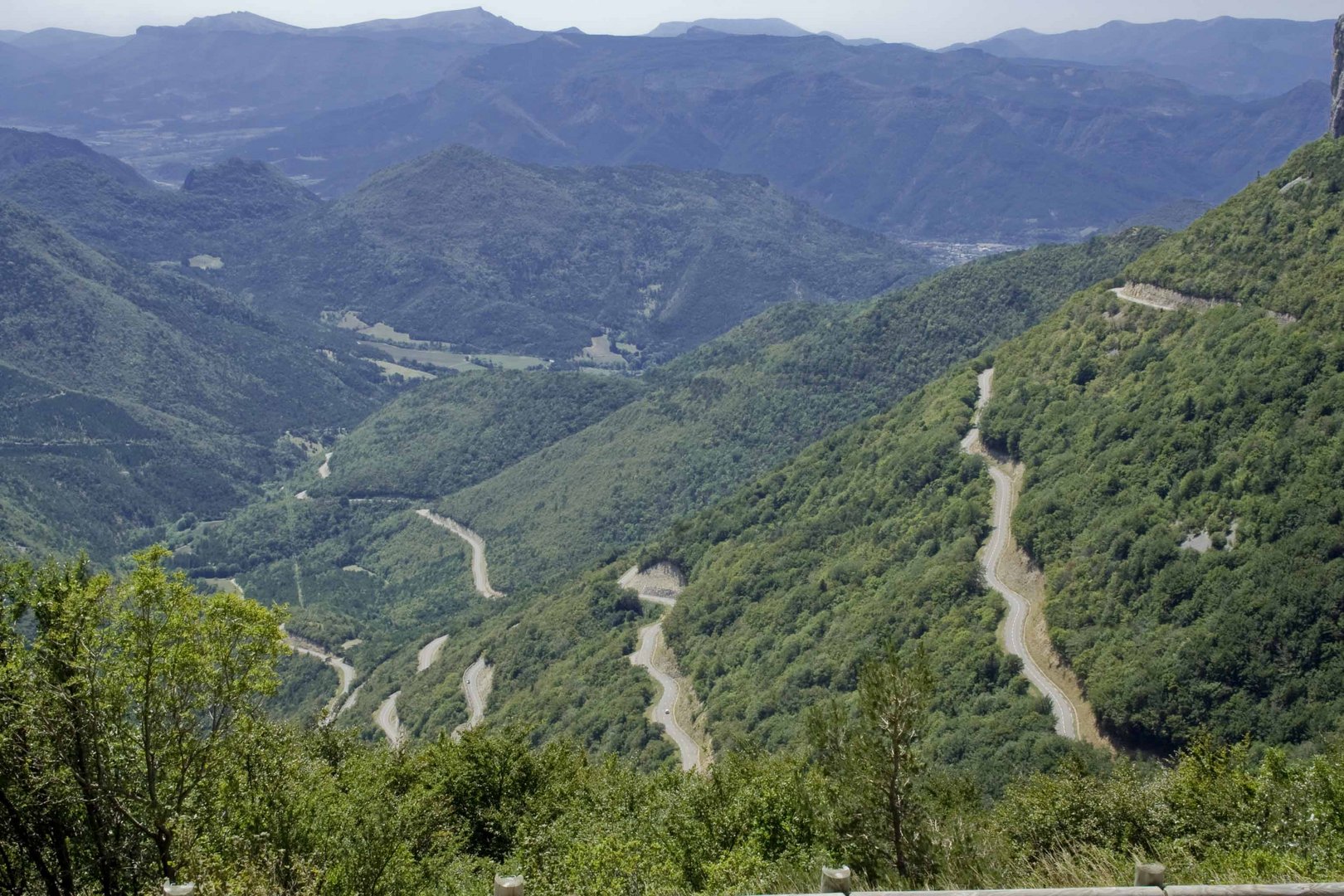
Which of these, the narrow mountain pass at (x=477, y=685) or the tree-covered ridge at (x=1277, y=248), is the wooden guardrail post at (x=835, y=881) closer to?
Result: the tree-covered ridge at (x=1277, y=248)

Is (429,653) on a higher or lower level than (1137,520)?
lower

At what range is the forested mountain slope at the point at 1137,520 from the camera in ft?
209

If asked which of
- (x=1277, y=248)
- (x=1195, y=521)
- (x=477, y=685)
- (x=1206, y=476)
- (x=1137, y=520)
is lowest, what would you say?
(x=477, y=685)

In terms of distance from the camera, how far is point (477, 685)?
131 m

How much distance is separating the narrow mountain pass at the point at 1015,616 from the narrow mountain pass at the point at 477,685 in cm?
5710

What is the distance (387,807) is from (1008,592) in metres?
59.5

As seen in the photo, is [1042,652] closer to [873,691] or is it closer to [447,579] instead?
[873,691]

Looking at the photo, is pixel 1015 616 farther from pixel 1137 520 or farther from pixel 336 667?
pixel 336 667

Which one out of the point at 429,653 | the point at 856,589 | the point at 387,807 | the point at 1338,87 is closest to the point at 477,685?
the point at 429,653

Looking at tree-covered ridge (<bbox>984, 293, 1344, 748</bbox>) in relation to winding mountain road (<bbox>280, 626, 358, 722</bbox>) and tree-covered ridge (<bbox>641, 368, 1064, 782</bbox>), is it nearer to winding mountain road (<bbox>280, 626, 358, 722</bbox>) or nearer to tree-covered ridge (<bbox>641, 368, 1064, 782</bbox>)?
tree-covered ridge (<bbox>641, 368, 1064, 782</bbox>)

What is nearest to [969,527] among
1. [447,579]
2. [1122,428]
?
[1122,428]

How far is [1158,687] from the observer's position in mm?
63812

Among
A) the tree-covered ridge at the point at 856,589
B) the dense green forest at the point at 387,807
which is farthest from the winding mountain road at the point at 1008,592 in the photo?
the dense green forest at the point at 387,807

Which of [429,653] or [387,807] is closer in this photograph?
[387,807]
